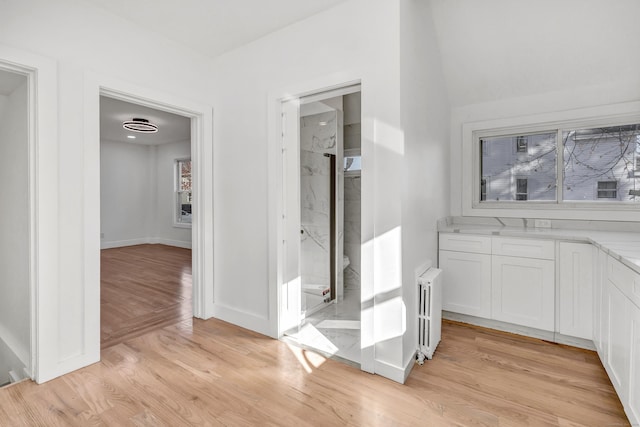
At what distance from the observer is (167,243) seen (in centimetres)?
802

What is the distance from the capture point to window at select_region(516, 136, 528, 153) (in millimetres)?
3364

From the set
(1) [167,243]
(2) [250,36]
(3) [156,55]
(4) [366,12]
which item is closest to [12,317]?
(3) [156,55]

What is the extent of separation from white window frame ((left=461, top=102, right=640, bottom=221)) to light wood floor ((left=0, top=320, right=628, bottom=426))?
130cm

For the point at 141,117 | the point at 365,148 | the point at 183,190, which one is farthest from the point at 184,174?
the point at 365,148

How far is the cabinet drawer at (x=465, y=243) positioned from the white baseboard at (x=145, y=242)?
613 centimetres

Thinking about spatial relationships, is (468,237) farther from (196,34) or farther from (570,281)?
(196,34)

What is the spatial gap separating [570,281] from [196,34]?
3687 mm

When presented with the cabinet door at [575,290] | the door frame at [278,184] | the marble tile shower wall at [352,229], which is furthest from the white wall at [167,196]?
the cabinet door at [575,290]

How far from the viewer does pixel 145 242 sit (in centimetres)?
823

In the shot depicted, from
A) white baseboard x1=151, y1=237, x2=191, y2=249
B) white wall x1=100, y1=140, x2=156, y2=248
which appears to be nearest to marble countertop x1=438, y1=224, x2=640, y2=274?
white baseboard x1=151, y1=237, x2=191, y2=249

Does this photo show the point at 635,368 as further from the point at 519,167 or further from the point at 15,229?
the point at 15,229

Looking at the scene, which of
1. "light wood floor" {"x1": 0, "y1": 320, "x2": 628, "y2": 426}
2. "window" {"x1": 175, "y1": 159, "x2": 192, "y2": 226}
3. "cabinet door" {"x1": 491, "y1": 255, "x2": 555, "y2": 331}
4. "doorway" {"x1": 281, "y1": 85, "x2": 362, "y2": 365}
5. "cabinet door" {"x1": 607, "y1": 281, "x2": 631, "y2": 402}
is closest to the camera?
"cabinet door" {"x1": 607, "y1": 281, "x2": 631, "y2": 402}

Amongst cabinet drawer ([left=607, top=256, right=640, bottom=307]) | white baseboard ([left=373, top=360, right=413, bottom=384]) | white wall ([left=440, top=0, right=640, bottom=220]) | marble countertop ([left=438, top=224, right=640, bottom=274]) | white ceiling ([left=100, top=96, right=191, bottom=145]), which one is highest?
white ceiling ([left=100, top=96, right=191, bottom=145])

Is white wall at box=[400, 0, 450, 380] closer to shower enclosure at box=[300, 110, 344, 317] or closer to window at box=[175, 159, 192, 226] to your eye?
shower enclosure at box=[300, 110, 344, 317]
